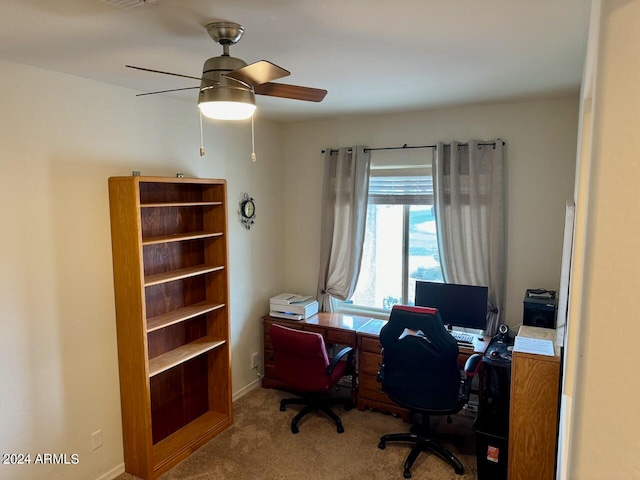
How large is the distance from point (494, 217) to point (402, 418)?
71.3 inches

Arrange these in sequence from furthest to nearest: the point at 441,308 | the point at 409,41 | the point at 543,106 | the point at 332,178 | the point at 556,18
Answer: the point at 332,178 < the point at 441,308 < the point at 543,106 < the point at 409,41 < the point at 556,18

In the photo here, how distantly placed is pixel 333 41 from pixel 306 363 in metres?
2.25

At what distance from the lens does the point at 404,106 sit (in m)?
3.47

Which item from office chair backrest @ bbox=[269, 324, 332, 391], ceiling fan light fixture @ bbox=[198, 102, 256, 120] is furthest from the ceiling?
office chair backrest @ bbox=[269, 324, 332, 391]

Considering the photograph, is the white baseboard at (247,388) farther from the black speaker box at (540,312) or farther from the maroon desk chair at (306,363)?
the black speaker box at (540,312)

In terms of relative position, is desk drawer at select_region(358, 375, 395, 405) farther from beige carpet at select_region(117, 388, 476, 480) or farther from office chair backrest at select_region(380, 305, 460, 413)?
office chair backrest at select_region(380, 305, 460, 413)

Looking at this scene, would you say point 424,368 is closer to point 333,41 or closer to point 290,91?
point 290,91

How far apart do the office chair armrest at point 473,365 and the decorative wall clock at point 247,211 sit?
2209 millimetres

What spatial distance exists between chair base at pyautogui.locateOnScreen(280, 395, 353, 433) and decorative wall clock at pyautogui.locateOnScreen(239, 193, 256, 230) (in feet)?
5.26

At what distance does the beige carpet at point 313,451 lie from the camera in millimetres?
2820

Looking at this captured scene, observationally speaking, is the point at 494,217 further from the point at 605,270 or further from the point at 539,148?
the point at 605,270

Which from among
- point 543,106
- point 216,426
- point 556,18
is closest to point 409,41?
point 556,18

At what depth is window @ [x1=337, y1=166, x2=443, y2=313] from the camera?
12.6 feet

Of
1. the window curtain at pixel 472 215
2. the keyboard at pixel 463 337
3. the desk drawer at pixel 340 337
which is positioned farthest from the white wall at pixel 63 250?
the keyboard at pixel 463 337
